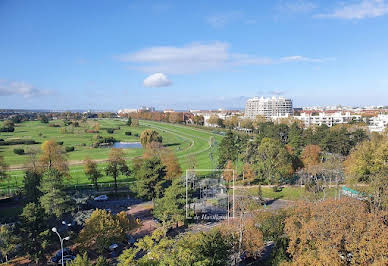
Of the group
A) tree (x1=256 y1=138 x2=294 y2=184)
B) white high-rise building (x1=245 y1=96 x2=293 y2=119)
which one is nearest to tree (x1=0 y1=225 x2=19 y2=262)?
tree (x1=256 y1=138 x2=294 y2=184)

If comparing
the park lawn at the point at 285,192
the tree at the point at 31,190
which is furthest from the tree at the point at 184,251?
the park lawn at the point at 285,192

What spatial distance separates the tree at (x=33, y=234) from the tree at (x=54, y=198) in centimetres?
274

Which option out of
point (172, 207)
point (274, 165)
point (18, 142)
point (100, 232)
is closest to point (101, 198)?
point (172, 207)

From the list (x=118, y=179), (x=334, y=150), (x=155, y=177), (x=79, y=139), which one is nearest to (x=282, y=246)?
(x=155, y=177)

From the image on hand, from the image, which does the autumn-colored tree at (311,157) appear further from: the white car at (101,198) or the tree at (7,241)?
the tree at (7,241)

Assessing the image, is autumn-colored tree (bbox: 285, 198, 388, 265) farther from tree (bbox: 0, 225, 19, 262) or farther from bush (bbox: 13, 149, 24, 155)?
bush (bbox: 13, 149, 24, 155)

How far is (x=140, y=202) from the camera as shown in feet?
89.6

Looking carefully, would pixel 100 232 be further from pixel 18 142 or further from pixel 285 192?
pixel 18 142

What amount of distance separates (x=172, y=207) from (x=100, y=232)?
5.12 meters

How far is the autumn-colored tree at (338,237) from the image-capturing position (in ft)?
38.5

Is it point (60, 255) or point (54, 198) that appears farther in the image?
point (54, 198)

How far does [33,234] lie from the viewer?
1575 cm

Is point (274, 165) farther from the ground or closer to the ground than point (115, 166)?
closer to the ground

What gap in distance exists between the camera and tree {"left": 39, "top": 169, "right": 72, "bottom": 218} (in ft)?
62.5
